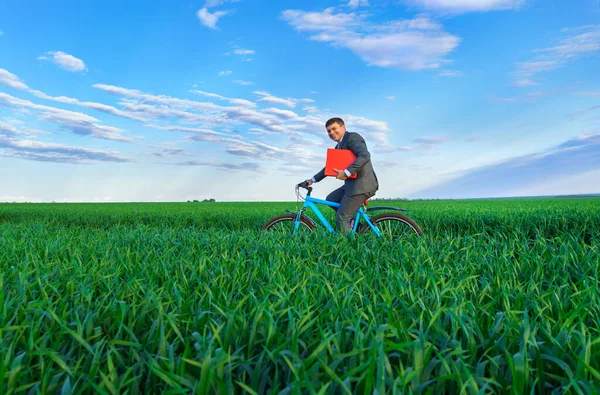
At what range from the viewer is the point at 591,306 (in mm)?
2555

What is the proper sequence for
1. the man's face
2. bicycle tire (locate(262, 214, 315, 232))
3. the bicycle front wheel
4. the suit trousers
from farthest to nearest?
1. bicycle tire (locate(262, 214, 315, 232))
2. the man's face
3. the suit trousers
4. the bicycle front wheel

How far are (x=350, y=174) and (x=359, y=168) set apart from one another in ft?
0.67

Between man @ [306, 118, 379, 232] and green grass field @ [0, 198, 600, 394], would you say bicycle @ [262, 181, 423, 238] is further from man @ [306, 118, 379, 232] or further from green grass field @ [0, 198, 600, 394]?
green grass field @ [0, 198, 600, 394]

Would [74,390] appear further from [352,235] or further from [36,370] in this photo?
[352,235]

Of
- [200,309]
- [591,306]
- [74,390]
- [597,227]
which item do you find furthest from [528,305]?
[597,227]

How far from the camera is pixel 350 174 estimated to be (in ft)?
22.2

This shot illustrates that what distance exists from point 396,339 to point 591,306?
1.41 meters

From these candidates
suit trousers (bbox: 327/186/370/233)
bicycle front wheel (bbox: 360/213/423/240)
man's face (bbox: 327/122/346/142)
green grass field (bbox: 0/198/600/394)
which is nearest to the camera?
green grass field (bbox: 0/198/600/394)

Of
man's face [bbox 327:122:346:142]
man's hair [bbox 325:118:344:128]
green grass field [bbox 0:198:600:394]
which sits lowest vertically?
green grass field [bbox 0:198:600:394]

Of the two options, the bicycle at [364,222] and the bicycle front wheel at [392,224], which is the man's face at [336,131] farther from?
the bicycle front wheel at [392,224]

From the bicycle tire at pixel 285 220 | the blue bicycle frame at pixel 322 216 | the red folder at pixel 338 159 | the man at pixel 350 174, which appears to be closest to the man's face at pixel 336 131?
the man at pixel 350 174

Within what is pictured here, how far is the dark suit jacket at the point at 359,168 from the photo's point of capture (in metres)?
6.83

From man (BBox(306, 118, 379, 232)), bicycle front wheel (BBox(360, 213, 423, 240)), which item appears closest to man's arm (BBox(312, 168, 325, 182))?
man (BBox(306, 118, 379, 232))

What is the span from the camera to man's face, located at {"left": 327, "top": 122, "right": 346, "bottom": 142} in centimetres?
716
